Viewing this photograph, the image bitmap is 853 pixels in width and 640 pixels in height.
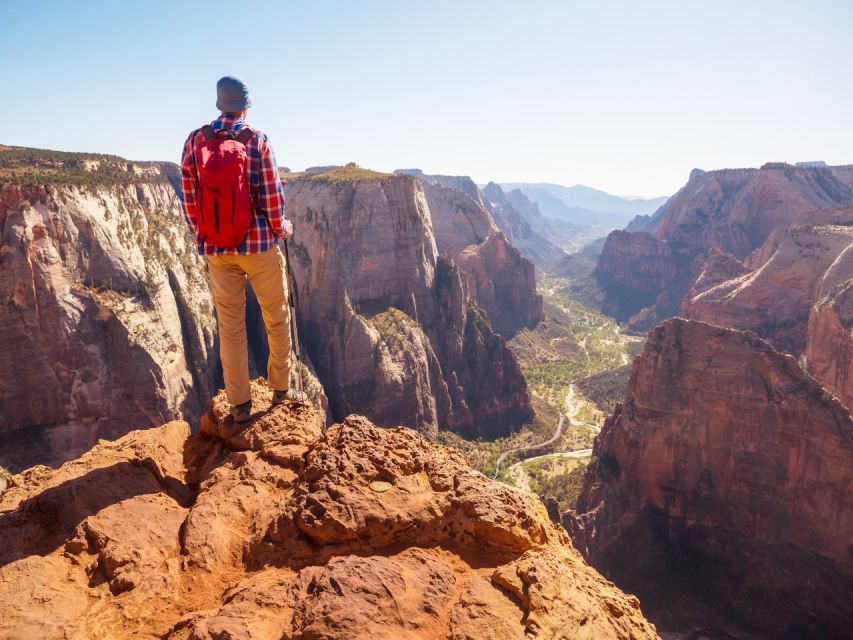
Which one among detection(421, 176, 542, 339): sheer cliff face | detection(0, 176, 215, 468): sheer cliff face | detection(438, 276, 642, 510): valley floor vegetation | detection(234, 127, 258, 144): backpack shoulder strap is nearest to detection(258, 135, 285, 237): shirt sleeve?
detection(234, 127, 258, 144): backpack shoulder strap

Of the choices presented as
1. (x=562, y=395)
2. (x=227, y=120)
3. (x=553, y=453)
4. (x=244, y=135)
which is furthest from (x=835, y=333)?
(x=227, y=120)

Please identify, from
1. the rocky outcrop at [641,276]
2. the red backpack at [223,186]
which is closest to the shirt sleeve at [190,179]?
the red backpack at [223,186]

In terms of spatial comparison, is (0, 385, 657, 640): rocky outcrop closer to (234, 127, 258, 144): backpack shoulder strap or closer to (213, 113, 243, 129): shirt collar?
(234, 127, 258, 144): backpack shoulder strap

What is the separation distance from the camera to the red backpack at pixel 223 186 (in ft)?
20.4

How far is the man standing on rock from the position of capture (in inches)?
250

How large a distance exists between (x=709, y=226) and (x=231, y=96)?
124m

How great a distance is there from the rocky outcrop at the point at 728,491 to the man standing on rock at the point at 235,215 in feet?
81.6

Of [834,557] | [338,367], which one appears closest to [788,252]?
[834,557]

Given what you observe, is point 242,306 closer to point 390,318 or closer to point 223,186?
point 223,186

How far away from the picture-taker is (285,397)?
847 centimetres

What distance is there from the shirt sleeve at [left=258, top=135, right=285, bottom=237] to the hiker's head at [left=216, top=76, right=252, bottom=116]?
568 millimetres

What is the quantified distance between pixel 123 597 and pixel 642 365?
100 feet

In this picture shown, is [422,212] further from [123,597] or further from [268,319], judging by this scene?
[123,597]

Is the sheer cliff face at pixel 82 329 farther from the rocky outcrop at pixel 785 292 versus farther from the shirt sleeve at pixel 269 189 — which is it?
the rocky outcrop at pixel 785 292
